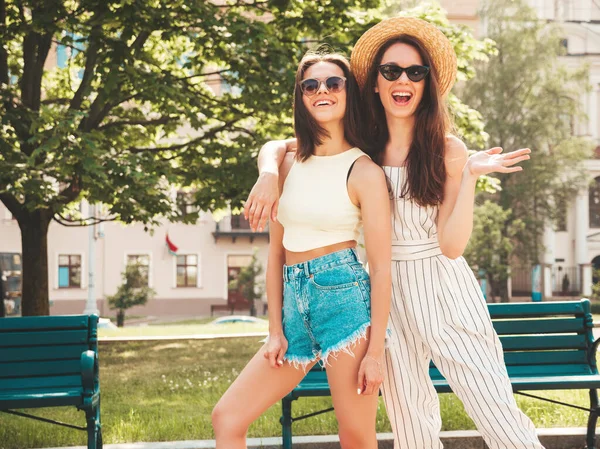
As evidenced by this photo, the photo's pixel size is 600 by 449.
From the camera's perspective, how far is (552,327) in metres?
5.34

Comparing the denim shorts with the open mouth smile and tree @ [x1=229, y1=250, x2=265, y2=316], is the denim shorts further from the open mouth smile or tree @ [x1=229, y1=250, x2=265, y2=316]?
tree @ [x1=229, y1=250, x2=265, y2=316]

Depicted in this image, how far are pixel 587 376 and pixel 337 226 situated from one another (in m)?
2.87

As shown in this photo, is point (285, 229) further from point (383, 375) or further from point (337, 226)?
point (383, 375)

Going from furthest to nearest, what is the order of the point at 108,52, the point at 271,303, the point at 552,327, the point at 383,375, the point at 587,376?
1. the point at 108,52
2. the point at 552,327
3. the point at 587,376
4. the point at 271,303
5. the point at 383,375

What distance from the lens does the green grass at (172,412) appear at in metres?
5.52

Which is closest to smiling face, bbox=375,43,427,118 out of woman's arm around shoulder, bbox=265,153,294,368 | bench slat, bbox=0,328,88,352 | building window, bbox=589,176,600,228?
woman's arm around shoulder, bbox=265,153,294,368

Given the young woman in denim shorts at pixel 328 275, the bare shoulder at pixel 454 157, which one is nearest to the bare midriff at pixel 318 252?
A: the young woman in denim shorts at pixel 328 275

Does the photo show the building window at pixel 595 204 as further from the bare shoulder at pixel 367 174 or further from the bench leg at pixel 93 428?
the bare shoulder at pixel 367 174

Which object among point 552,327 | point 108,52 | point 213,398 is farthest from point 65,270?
point 552,327

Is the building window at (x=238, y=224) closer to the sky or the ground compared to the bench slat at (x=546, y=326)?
closer to the sky

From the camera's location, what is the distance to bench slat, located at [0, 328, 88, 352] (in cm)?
518

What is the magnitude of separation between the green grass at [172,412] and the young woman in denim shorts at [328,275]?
2567 mm

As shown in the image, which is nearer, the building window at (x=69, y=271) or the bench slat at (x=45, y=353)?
the bench slat at (x=45, y=353)

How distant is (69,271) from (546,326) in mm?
34467
